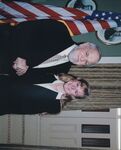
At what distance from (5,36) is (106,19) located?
0.78 metres

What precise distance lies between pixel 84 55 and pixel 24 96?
21.7 inches

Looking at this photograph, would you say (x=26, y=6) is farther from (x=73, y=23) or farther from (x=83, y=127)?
(x=83, y=127)

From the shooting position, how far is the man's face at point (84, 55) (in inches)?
92.4

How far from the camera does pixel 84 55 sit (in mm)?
2342

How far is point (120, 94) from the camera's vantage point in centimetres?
282

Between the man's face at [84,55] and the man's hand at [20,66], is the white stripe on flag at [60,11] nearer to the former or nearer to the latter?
the man's face at [84,55]

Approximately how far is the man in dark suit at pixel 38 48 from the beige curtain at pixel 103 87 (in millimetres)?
334

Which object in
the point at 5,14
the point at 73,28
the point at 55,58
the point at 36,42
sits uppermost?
the point at 5,14

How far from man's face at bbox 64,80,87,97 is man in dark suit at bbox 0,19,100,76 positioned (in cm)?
13

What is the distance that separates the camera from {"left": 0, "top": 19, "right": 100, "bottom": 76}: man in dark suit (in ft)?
7.79

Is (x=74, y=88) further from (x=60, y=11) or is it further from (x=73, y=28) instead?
(x=60, y=11)

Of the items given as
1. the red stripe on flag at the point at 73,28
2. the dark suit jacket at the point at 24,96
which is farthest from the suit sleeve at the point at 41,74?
the red stripe on flag at the point at 73,28

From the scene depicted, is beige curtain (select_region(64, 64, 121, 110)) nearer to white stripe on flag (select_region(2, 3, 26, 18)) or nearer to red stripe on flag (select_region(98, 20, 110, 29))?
red stripe on flag (select_region(98, 20, 110, 29))

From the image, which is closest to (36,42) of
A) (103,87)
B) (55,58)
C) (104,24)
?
(55,58)
